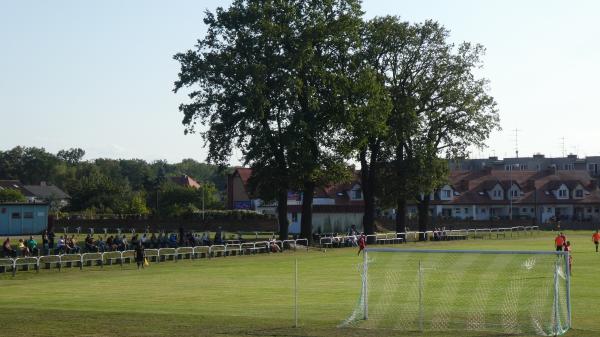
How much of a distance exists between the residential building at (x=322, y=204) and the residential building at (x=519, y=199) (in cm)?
1117

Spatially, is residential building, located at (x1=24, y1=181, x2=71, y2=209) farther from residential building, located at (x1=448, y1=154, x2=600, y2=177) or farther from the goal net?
the goal net

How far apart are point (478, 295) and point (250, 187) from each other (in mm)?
36483

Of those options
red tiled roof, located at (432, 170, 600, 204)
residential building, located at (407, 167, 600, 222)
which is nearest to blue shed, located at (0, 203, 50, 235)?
residential building, located at (407, 167, 600, 222)

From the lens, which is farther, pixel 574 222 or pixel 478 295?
pixel 574 222

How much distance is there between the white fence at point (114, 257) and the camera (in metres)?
44.8

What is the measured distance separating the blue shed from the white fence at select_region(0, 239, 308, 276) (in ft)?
111

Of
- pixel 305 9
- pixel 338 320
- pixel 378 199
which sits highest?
pixel 305 9

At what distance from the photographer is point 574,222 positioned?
108875mm

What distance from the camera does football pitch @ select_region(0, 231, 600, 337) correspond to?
22.7 m

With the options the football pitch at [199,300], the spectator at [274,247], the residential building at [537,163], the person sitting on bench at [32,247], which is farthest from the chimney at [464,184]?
the person sitting on bench at [32,247]

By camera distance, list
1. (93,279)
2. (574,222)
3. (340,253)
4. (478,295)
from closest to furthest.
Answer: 1. (478,295)
2. (93,279)
3. (340,253)
4. (574,222)

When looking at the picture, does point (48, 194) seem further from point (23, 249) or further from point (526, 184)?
point (23, 249)

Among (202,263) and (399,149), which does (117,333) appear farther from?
(399,149)

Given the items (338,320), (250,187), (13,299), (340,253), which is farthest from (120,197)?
(338,320)
